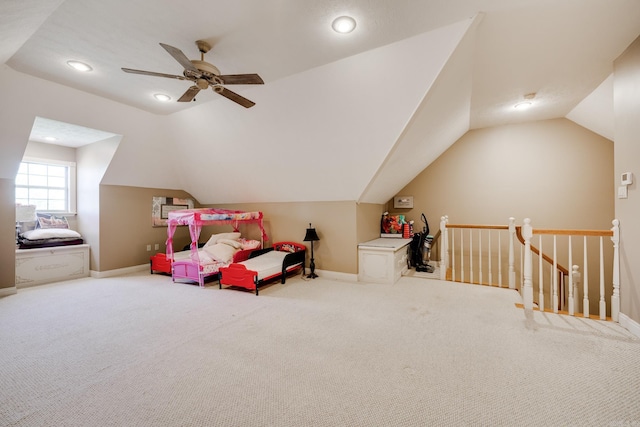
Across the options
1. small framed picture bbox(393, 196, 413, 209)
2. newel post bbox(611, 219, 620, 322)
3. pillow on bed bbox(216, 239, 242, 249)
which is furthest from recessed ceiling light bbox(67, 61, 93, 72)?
newel post bbox(611, 219, 620, 322)

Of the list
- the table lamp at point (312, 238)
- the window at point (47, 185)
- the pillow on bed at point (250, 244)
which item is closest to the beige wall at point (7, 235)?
the window at point (47, 185)

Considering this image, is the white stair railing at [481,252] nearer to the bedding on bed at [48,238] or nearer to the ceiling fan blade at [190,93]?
the ceiling fan blade at [190,93]

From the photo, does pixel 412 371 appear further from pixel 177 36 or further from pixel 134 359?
pixel 177 36

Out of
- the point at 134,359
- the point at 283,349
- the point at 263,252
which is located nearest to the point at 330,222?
the point at 263,252

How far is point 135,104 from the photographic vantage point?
411cm

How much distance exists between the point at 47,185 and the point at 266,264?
4952 mm

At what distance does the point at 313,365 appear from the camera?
2.06m

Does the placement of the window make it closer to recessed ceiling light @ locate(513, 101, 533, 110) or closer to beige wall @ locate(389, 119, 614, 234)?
beige wall @ locate(389, 119, 614, 234)

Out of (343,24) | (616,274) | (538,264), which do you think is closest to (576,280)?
(538,264)

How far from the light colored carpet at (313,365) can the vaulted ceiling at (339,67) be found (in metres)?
2.40

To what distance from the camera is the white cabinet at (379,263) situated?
4.30m

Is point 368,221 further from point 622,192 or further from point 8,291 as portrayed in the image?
point 8,291

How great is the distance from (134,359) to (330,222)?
3386mm

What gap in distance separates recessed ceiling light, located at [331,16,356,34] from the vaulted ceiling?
0.06 meters
